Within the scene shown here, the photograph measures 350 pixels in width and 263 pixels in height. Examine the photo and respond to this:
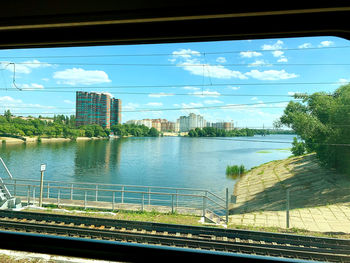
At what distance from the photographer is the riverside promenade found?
172 inches

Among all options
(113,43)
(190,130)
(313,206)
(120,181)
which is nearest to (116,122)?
(190,130)

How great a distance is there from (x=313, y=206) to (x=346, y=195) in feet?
2.71

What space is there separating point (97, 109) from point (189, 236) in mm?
2323

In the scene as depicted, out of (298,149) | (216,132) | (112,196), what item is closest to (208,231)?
(216,132)

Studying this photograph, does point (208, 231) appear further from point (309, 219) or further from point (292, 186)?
point (292, 186)

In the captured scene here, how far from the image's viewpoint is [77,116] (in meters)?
3.22

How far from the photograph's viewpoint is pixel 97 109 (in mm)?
3307

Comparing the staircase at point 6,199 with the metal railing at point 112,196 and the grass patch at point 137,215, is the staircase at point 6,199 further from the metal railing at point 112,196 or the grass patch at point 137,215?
the grass patch at point 137,215

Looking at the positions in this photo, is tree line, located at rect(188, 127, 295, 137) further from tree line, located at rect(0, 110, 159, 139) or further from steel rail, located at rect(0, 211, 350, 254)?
steel rail, located at rect(0, 211, 350, 254)

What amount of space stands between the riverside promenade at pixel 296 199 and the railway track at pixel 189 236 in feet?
4.11

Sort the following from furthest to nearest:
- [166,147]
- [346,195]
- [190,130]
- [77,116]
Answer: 1. [166,147]
2. [346,195]
3. [190,130]
4. [77,116]

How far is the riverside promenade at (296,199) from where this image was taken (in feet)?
14.3

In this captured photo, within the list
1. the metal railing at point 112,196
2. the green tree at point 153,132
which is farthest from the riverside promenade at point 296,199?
the green tree at point 153,132

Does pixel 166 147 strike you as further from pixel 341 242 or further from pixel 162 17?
pixel 162 17
